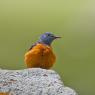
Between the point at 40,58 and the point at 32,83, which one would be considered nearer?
the point at 32,83

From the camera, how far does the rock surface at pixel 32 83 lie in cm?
567

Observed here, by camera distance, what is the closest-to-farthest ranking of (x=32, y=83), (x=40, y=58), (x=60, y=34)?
(x=32, y=83), (x=40, y=58), (x=60, y=34)

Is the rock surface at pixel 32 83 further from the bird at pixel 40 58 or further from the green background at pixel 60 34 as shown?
the green background at pixel 60 34

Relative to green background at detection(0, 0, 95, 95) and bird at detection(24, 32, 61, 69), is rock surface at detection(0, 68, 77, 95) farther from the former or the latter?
green background at detection(0, 0, 95, 95)

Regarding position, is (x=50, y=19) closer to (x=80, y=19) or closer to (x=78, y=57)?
(x=80, y=19)

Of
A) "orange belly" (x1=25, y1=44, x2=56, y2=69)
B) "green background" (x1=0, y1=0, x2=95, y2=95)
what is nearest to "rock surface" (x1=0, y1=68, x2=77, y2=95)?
"orange belly" (x1=25, y1=44, x2=56, y2=69)

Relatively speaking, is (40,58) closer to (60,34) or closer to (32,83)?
(32,83)

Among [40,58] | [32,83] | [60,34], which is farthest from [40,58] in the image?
[60,34]

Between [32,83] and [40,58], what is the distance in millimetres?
1993

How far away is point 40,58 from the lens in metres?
7.85

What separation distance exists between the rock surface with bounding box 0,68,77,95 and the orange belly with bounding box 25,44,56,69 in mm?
1548

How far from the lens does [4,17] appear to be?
72.5 ft

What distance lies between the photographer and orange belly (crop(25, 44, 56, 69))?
25.6 feet

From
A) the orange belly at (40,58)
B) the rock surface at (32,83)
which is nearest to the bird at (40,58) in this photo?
the orange belly at (40,58)
